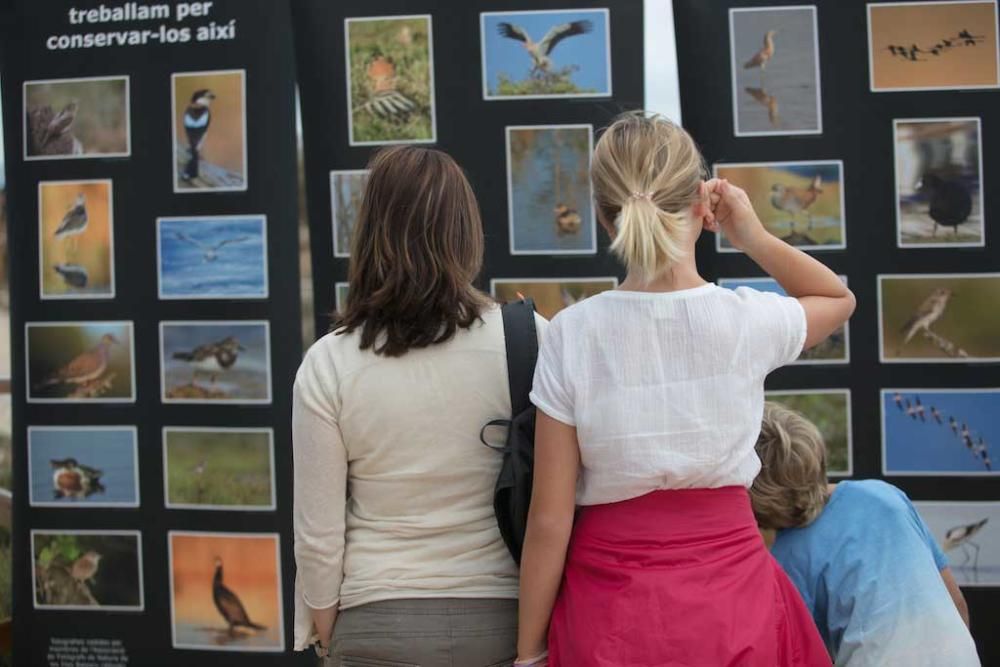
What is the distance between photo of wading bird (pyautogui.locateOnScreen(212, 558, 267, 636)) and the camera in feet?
10.4

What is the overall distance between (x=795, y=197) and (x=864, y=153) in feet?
0.76

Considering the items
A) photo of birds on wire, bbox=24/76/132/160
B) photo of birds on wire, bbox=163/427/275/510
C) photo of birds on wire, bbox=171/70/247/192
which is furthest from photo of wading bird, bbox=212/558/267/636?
photo of birds on wire, bbox=24/76/132/160

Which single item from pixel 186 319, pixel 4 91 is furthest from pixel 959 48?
pixel 4 91

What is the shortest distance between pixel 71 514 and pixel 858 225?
254cm

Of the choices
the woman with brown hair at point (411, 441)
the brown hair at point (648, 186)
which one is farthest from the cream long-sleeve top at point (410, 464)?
the brown hair at point (648, 186)

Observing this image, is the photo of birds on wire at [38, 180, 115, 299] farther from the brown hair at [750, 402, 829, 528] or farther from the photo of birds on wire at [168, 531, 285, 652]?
the brown hair at [750, 402, 829, 528]

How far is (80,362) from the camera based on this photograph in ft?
10.6

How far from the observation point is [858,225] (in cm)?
295

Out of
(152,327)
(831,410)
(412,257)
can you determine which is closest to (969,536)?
(831,410)

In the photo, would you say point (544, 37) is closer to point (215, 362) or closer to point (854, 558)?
point (215, 362)

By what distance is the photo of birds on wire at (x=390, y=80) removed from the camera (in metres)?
3.04

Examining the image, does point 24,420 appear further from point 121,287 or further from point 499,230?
point 499,230

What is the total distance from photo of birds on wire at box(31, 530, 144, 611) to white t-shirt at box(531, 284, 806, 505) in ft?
7.27

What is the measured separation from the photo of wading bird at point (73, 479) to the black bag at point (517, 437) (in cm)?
208
